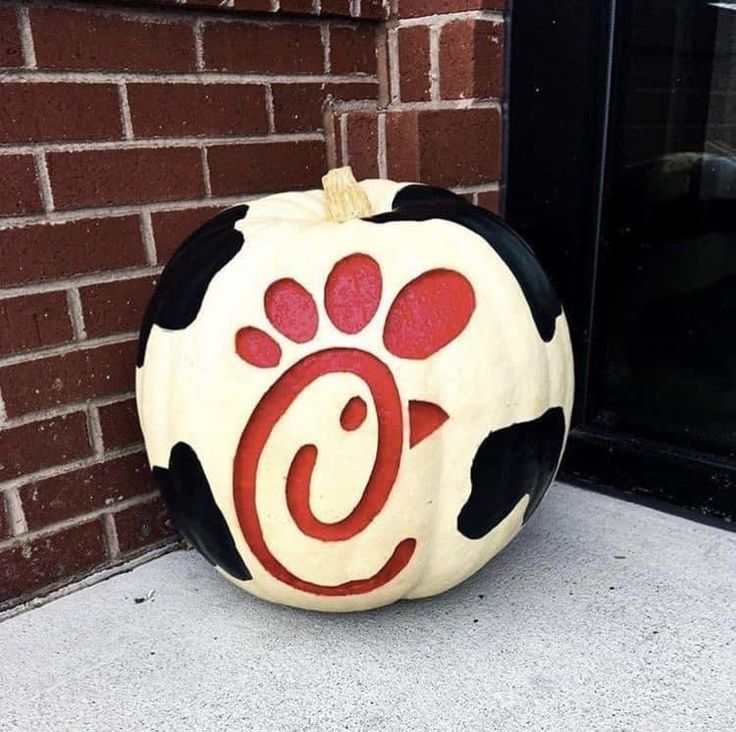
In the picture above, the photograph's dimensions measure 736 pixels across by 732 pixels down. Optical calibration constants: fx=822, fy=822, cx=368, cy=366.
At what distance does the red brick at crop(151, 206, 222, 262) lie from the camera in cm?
168

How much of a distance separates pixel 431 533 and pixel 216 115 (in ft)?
3.21

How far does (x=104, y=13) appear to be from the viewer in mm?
1542

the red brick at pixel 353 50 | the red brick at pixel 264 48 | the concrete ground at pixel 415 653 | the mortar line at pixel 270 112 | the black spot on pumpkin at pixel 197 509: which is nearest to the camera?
the concrete ground at pixel 415 653

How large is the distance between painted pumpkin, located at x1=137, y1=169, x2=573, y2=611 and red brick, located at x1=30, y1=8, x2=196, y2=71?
1.42 ft

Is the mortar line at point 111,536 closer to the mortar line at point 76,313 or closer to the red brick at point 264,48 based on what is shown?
the mortar line at point 76,313

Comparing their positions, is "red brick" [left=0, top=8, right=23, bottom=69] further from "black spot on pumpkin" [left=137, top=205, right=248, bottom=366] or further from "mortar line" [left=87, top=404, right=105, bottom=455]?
"mortar line" [left=87, top=404, right=105, bottom=455]

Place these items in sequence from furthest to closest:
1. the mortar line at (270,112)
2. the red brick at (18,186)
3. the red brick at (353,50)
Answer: the red brick at (353,50) < the mortar line at (270,112) < the red brick at (18,186)

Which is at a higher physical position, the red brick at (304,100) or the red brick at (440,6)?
the red brick at (440,6)

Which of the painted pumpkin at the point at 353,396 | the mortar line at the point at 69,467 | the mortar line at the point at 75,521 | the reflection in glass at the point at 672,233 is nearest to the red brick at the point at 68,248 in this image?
the painted pumpkin at the point at 353,396

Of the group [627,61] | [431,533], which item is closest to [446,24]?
[627,61]

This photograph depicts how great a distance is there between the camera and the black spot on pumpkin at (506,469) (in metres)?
1.35

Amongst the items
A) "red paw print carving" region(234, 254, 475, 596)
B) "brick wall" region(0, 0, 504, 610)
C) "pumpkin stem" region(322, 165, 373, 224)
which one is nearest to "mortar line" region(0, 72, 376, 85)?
"brick wall" region(0, 0, 504, 610)

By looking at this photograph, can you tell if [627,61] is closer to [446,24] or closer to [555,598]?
[446,24]

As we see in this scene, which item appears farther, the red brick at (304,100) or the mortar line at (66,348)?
the red brick at (304,100)
